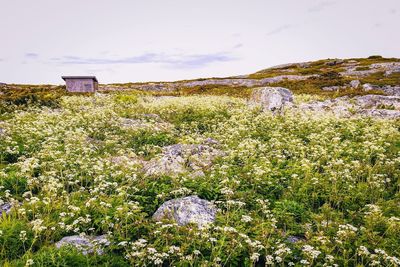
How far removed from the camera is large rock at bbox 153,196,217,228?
6504 millimetres

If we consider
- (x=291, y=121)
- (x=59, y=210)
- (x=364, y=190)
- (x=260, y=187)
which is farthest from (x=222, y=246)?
(x=291, y=121)

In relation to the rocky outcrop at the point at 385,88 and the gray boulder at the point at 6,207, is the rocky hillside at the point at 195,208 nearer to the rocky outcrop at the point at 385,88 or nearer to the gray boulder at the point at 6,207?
the gray boulder at the point at 6,207

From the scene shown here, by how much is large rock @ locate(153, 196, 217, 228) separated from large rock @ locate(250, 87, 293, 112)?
642 inches

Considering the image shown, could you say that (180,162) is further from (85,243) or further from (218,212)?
(85,243)

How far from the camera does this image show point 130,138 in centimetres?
1361

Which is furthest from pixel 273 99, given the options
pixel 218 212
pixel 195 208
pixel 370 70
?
pixel 370 70

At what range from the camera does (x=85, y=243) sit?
18.9ft

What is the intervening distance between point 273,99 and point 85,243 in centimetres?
1929

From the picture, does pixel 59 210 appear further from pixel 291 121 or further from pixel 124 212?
pixel 291 121

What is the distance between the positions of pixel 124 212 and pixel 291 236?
3.34 meters

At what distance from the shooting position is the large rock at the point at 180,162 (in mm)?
8844

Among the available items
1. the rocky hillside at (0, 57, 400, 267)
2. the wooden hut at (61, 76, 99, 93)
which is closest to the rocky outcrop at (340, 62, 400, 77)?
the wooden hut at (61, 76, 99, 93)

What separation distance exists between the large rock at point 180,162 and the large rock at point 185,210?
60.9 inches

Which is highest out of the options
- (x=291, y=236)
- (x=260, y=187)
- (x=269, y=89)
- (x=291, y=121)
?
(x=269, y=89)
